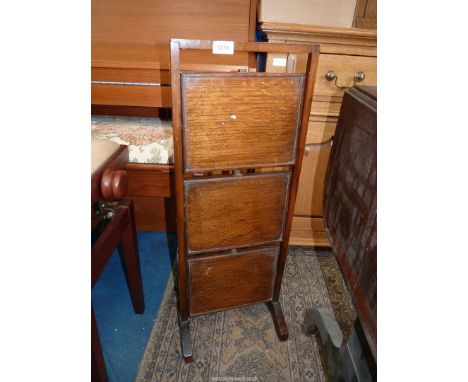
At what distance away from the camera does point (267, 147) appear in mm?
989

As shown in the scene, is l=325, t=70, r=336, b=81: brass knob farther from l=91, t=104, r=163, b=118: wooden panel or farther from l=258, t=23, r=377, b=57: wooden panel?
l=91, t=104, r=163, b=118: wooden panel

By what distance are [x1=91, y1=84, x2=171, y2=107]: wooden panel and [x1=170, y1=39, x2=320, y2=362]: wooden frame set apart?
0.58 m

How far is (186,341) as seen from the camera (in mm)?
1279

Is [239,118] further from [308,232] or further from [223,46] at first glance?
[308,232]

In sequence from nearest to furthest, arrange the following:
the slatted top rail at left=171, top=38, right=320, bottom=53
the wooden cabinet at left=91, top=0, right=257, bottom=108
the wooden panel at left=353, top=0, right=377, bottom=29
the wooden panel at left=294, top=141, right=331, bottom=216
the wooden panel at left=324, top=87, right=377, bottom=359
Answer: the wooden panel at left=324, top=87, right=377, bottom=359 < the slatted top rail at left=171, top=38, right=320, bottom=53 < the wooden panel at left=353, top=0, right=377, bottom=29 < the wooden panel at left=294, top=141, right=331, bottom=216 < the wooden cabinet at left=91, top=0, right=257, bottom=108

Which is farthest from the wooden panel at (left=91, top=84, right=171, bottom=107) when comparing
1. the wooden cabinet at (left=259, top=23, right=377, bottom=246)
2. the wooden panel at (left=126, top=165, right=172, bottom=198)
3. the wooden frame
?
the wooden frame

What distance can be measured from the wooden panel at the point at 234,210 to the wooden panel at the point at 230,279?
0.07 meters

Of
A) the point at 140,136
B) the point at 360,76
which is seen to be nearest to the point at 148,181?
the point at 140,136

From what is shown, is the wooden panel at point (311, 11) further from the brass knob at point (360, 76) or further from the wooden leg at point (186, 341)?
the wooden leg at point (186, 341)

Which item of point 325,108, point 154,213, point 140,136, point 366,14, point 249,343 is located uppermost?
point 366,14

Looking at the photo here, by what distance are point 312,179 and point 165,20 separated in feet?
3.69

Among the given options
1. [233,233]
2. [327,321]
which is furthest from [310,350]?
[233,233]

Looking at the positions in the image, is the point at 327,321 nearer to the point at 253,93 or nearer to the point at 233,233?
the point at 233,233

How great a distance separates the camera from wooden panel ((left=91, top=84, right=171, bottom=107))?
4.63 ft
